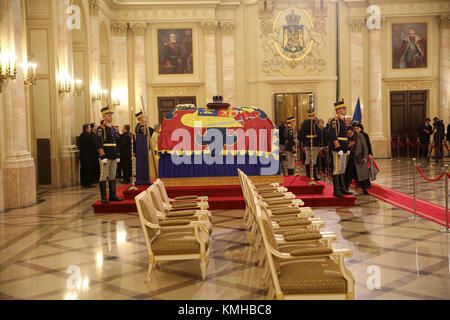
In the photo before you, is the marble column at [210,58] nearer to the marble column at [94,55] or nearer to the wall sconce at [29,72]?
the marble column at [94,55]

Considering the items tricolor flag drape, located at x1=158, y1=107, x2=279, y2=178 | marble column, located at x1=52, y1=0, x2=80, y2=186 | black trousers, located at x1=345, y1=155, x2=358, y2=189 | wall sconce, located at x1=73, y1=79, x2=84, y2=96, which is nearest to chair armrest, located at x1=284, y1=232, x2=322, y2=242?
tricolor flag drape, located at x1=158, y1=107, x2=279, y2=178

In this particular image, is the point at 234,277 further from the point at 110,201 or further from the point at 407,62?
the point at 407,62

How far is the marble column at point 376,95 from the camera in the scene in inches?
755

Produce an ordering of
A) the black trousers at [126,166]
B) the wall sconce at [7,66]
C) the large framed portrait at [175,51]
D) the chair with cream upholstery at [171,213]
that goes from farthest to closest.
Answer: the large framed portrait at [175,51], the black trousers at [126,166], the wall sconce at [7,66], the chair with cream upholstery at [171,213]

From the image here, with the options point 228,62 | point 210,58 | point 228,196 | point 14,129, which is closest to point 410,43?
point 228,62

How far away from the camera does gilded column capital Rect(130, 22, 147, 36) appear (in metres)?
18.7

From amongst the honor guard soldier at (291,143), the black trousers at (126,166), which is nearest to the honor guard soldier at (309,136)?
the honor guard soldier at (291,143)

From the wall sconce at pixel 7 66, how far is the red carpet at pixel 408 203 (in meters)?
7.50

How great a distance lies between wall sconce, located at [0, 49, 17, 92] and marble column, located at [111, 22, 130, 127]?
30.1 feet

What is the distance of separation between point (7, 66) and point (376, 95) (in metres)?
14.3

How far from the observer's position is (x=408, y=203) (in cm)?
892

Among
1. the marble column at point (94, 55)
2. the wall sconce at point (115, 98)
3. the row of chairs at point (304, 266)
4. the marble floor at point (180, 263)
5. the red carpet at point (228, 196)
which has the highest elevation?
the marble column at point (94, 55)
